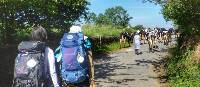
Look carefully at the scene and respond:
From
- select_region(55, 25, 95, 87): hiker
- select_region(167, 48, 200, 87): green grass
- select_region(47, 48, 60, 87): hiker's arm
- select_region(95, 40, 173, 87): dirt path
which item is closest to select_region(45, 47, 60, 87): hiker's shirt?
select_region(47, 48, 60, 87): hiker's arm

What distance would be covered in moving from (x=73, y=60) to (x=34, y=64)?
1837 millimetres

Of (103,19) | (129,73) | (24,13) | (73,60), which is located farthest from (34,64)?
(103,19)

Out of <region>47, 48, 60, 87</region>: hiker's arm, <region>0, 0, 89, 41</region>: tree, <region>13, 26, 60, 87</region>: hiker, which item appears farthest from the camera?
<region>0, 0, 89, 41</region>: tree

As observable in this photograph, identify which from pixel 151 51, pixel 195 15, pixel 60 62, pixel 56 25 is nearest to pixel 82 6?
pixel 56 25

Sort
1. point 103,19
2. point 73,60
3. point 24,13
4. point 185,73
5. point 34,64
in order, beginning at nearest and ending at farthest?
point 34,64 → point 73,60 → point 185,73 → point 24,13 → point 103,19

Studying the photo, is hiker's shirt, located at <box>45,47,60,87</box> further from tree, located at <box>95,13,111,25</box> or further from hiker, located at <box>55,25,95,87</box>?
tree, located at <box>95,13,111,25</box>

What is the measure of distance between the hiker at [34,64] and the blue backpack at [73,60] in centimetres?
166

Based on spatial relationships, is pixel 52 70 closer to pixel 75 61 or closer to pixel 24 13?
pixel 75 61

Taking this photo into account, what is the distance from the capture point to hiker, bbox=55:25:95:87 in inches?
381

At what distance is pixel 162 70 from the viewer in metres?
21.8

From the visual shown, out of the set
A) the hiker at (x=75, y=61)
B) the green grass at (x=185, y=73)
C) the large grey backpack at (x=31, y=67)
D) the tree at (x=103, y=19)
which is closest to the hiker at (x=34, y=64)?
the large grey backpack at (x=31, y=67)

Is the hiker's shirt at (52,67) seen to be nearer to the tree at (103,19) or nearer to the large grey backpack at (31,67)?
the large grey backpack at (31,67)

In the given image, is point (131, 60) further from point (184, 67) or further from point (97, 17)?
point (97, 17)

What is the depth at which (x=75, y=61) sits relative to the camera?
31.9 feet
